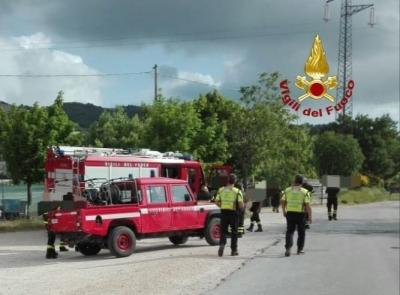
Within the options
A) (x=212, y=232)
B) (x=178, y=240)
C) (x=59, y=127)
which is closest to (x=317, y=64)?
(x=212, y=232)

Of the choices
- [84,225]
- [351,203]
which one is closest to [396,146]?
[351,203]

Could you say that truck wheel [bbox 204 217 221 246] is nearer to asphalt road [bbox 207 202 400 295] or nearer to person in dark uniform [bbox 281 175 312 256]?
asphalt road [bbox 207 202 400 295]

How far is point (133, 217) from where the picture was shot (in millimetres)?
16156

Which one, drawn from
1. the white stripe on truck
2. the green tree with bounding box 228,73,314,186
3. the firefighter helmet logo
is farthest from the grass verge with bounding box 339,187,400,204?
the white stripe on truck

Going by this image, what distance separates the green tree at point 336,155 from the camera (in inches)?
2410

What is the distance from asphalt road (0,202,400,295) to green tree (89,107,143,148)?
22.0 meters

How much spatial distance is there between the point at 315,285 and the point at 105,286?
3536mm

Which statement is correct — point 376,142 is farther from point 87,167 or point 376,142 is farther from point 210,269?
point 210,269

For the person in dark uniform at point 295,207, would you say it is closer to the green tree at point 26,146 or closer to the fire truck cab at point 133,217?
the fire truck cab at point 133,217

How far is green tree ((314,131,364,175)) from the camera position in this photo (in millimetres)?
61219

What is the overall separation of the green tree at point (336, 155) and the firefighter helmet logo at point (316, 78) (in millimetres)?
41823

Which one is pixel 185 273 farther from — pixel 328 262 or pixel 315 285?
pixel 328 262

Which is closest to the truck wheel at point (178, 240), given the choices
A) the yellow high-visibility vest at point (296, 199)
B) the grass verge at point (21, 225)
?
the yellow high-visibility vest at point (296, 199)

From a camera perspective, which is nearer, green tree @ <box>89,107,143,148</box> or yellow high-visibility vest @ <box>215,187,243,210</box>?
yellow high-visibility vest @ <box>215,187,243,210</box>
